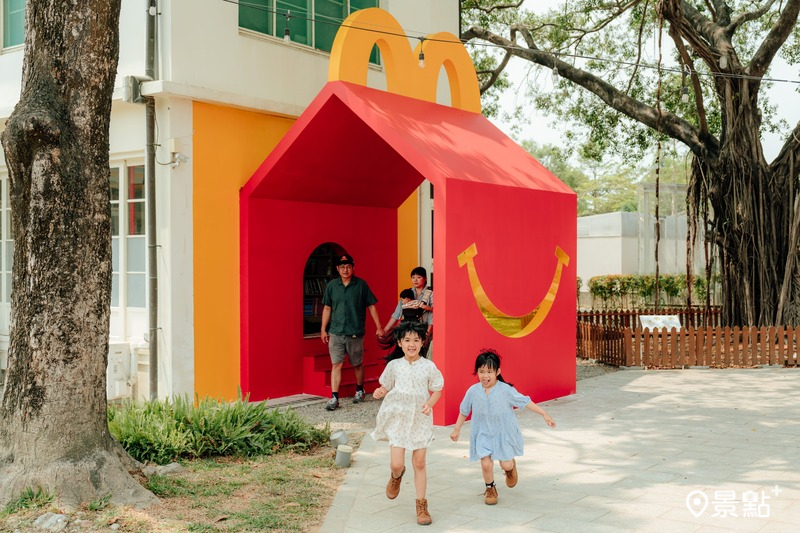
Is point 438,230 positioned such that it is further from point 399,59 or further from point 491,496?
point 491,496

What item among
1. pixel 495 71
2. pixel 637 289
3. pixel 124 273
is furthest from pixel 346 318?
pixel 637 289

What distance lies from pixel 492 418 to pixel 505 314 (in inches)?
146

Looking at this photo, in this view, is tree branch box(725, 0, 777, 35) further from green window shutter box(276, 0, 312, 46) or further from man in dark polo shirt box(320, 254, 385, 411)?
man in dark polo shirt box(320, 254, 385, 411)

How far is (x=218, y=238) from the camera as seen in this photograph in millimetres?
10047

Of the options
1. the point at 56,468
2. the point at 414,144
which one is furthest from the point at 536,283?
the point at 56,468

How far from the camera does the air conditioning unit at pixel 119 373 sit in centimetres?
966

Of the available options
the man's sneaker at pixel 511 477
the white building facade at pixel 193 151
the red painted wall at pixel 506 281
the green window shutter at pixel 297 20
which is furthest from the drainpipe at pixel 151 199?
the man's sneaker at pixel 511 477

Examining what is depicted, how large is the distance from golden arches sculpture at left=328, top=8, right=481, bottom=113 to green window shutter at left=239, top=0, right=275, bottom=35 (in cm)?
146

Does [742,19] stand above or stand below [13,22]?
above

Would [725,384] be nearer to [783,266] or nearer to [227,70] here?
[783,266]

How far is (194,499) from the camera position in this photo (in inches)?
235

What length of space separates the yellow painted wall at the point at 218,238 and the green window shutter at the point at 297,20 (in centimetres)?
148

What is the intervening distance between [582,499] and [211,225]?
18.6ft

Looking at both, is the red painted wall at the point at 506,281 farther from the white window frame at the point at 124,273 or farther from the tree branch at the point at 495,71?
the tree branch at the point at 495,71
